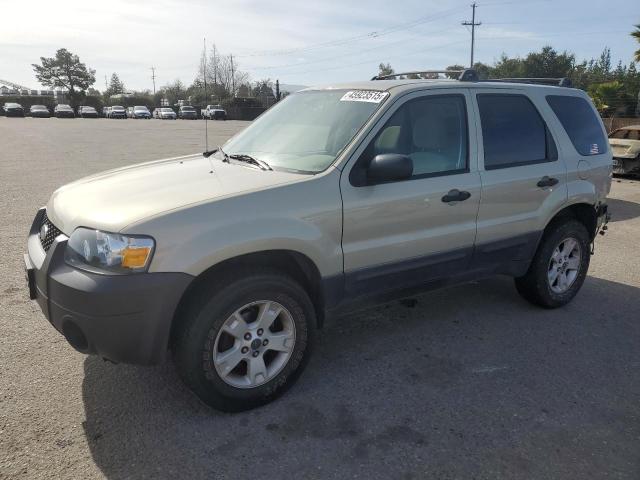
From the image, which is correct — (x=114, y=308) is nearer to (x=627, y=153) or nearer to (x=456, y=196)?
(x=456, y=196)

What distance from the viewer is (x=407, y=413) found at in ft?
10.3

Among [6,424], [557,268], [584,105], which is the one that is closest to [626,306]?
[557,268]

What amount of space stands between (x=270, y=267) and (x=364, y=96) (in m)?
1.42

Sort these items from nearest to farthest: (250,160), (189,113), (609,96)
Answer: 1. (250,160)
2. (609,96)
3. (189,113)

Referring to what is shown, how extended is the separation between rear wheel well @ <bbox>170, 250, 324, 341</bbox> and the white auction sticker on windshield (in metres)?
1.24

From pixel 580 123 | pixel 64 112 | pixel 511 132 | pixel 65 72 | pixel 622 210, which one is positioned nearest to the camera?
pixel 511 132

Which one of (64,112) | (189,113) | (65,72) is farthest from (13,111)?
(65,72)

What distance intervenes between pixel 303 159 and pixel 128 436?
1934mm

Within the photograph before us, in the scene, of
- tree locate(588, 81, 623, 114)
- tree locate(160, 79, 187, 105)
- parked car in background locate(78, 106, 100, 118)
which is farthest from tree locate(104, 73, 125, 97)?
tree locate(588, 81, 623, 114)

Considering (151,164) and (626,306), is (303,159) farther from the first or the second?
(626,306)

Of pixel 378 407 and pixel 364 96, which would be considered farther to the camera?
pixel 364 96

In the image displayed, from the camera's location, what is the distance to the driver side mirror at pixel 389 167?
319 centimetres

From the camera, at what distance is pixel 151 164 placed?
4102 mm

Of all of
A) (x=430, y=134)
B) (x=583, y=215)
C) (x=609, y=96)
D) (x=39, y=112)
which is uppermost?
(x=39, y=112)
